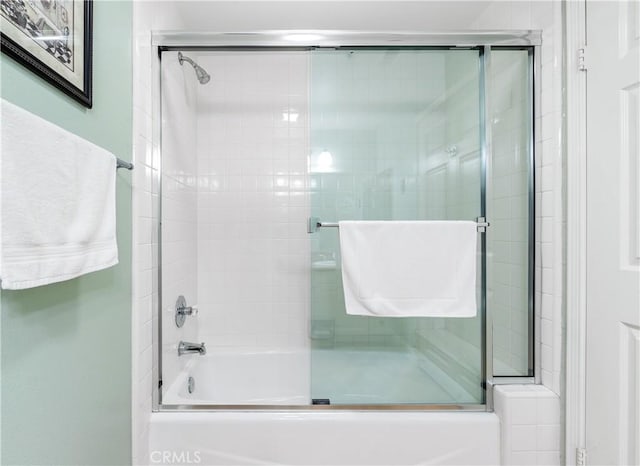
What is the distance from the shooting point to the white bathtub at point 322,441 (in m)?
1.27

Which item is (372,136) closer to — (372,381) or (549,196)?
(549,196)

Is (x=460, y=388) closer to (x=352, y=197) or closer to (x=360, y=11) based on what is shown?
(x=352, y=197)

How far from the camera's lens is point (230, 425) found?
4.20 ft

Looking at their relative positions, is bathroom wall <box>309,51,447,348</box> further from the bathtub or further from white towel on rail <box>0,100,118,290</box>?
white towel on rail <box>0,100,118,290</box>

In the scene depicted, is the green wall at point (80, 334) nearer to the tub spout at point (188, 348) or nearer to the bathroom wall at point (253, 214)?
the tub spout at point (188, 348)

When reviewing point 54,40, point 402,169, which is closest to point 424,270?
point 402,169

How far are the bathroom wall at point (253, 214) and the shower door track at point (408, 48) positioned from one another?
0.71 m

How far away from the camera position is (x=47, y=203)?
0.68 metres

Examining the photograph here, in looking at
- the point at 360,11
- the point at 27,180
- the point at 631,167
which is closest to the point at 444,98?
the point at 631,167

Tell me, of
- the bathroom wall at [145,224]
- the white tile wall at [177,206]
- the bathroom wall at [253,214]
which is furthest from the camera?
the bathroom wall at [253,214]

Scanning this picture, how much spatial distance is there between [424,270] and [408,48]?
2.95ft

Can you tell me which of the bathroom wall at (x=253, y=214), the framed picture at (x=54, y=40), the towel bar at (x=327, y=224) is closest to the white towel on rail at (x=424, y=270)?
the towel bar at (x=327, y=224)

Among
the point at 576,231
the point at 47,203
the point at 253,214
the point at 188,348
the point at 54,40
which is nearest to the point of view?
the point at 47,203

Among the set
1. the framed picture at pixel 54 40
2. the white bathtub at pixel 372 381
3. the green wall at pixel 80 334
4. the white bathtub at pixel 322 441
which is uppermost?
the framed picture at pixel 54 40
